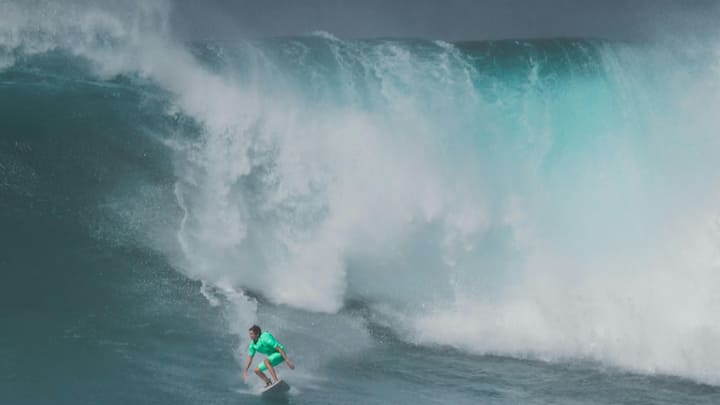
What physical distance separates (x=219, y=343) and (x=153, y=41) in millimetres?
9550

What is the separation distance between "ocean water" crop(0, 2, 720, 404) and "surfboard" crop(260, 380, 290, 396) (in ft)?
0.53

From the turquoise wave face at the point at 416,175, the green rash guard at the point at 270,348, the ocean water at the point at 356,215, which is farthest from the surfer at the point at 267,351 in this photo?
the turquoise wave face at the point at 416,175

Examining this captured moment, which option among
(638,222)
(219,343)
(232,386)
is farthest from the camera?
(638,222)

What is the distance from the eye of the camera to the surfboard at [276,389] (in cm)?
1073

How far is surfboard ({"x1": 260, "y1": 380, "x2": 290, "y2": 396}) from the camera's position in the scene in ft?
35.2

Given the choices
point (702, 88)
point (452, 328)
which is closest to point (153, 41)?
point (452, 328)

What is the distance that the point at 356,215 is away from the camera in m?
17.1

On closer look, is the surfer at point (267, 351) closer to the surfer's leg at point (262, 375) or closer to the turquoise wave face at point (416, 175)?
the surfer's leg at point (262, 375)

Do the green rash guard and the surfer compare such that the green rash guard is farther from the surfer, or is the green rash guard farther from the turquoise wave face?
the turquoise wave face

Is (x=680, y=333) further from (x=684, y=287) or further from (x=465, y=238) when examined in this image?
(x=465, y=238)

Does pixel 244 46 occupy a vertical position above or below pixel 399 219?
above

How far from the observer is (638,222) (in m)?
17.9

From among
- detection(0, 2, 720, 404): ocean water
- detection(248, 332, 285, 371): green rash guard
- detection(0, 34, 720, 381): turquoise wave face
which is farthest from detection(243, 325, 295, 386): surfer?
detection(0, 34, 720, 381): turquoise wave face

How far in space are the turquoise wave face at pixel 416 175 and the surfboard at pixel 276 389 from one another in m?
3.02
